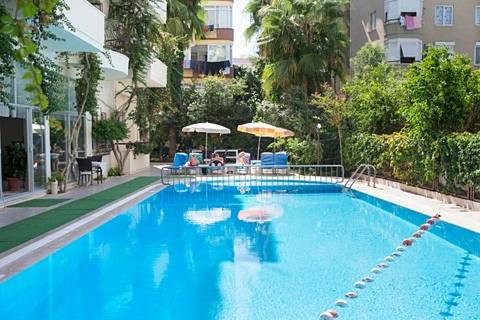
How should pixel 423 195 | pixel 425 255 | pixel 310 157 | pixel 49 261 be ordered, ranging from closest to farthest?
pixel 49 261, pixel 425 255, pixel 423 195, pixel 310 157

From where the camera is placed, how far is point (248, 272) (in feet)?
25.8

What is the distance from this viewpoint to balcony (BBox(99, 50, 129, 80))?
663 inches

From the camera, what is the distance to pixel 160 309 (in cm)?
631

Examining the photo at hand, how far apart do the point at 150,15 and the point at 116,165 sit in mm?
7069

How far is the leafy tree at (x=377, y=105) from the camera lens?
18391 mm

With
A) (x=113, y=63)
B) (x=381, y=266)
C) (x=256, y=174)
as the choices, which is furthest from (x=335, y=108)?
(x=381, y=266)

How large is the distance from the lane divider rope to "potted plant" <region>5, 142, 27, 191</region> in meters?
11.0

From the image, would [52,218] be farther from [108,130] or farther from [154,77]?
[154,77]

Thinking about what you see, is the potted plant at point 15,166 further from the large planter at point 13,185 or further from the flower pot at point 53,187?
the flower pot at point 53,187

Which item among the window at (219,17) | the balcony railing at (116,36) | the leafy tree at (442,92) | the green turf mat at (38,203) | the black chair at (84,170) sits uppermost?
the window at (219,17)

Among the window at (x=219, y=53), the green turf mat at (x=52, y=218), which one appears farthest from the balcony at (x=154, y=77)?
the window at (x=219, y=53)

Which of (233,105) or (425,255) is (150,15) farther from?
(425,255)

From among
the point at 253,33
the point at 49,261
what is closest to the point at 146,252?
the point at 49,261

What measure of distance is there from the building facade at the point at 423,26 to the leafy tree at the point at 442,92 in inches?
715
